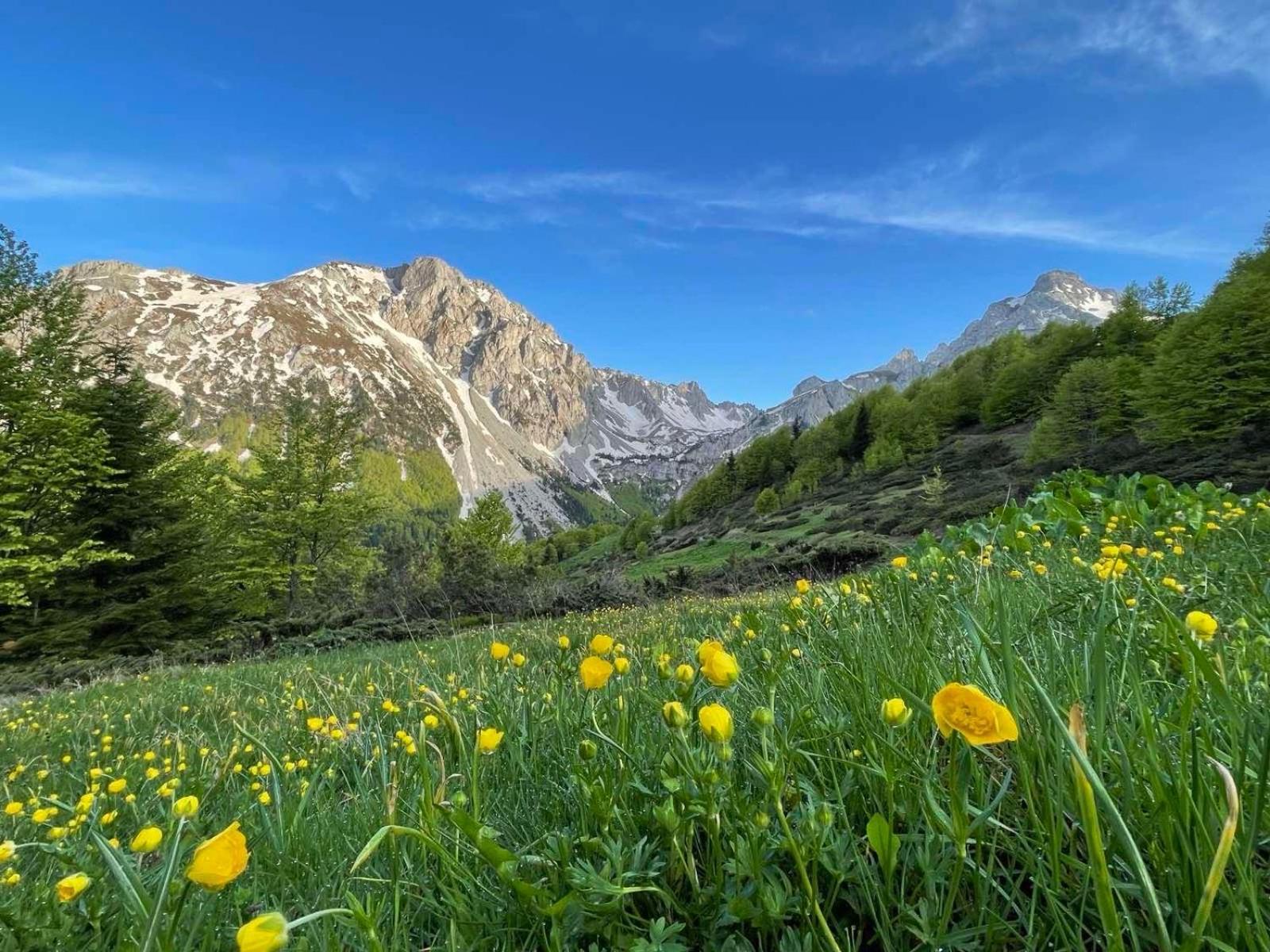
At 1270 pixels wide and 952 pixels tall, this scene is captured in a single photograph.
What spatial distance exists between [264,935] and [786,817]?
834 millimetres

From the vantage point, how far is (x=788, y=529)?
3356cm

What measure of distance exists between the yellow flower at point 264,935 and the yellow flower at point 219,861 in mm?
65

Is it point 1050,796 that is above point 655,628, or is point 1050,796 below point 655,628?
above

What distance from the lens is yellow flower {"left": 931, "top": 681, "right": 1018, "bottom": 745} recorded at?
0.74 m

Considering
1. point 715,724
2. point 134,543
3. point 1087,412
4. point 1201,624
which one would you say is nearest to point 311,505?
point 134,543

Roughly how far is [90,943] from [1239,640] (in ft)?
10.6

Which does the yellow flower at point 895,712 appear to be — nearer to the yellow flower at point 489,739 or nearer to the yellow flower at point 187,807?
the yellow flower at point 489,739

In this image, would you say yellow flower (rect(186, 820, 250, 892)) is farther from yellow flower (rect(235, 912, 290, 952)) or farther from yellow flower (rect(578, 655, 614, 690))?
yellow flower (rect(578, 655, 614, 690))

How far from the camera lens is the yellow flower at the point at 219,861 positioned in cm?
71

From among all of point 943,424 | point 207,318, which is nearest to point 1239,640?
point 943,424

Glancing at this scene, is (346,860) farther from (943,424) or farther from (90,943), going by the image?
(943,424)

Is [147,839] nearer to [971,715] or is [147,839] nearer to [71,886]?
[71,886]

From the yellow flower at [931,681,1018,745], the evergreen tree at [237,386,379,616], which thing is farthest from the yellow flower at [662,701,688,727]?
the evergreen tree at [237,386,379,616]

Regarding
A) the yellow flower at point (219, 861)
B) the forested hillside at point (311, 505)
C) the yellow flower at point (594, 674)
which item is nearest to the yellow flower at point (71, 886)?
the yellow flower at point (219, 861)
